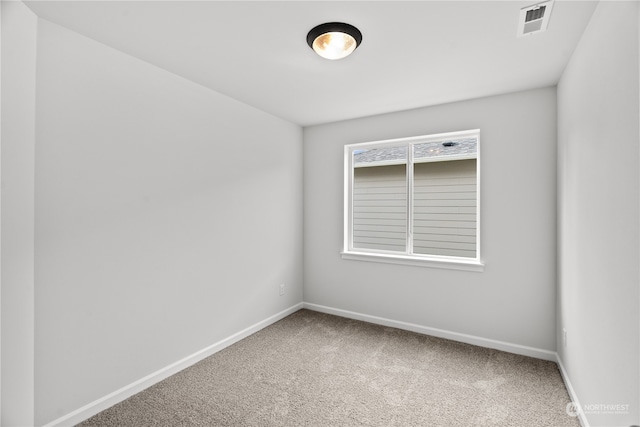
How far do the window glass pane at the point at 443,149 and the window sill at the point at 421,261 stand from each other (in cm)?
107

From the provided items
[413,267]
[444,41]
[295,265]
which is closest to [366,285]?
[413,267]

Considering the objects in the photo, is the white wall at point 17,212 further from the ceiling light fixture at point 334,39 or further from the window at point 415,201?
the window at point 415,201

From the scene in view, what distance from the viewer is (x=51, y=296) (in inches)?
74.7

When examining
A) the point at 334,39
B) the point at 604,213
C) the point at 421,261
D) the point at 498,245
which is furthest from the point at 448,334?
the point at 334,39

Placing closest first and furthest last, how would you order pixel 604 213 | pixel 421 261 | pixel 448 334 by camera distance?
pixel 604 213 < pixel 448 334 < pixel 421 261

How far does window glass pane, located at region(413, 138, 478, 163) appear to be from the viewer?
10.9 feet

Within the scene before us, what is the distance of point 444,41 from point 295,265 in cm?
290

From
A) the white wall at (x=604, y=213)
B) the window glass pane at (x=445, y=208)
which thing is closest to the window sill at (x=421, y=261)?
the window glass pane at (x=445, y=208)

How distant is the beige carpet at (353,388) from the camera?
207 cm

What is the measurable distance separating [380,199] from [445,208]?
745mm

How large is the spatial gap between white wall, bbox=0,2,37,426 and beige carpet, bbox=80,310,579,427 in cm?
51

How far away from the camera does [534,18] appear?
71.8 inches

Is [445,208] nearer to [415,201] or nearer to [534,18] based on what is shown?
[415,201]

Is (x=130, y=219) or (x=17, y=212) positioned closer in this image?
(x=17, y=212)
